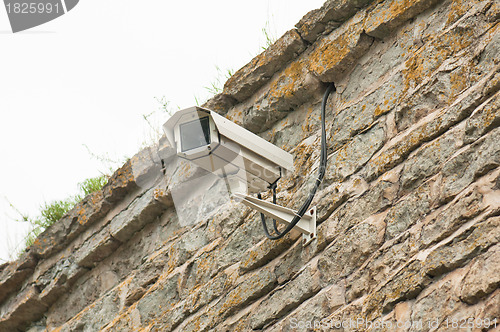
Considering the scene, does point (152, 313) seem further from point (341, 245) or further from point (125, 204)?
point (341, 245)

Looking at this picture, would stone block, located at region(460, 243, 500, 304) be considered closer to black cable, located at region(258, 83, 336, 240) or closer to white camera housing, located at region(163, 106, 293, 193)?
black cable, located at region(258, 83, 336, 240)

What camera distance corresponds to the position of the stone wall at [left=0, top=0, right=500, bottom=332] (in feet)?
7.42

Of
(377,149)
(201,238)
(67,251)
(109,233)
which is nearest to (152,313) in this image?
(201,238)

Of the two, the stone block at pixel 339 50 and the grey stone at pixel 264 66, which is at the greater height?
the grey stone at pixel 264 66

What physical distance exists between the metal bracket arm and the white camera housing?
16cm

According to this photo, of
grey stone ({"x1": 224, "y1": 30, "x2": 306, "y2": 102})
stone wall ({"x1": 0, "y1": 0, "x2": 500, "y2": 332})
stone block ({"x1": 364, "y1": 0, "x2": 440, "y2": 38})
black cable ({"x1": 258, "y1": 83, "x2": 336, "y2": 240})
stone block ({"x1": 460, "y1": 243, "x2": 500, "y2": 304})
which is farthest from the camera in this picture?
grey stone ({"x1": 224, "y1": 30, "x2": 306, "y2": 102})

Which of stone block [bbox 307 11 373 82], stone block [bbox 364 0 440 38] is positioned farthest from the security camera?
stone block [bbox 364 0 440 38]

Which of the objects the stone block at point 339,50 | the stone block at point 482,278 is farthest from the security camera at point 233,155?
the stone block at point 482,278

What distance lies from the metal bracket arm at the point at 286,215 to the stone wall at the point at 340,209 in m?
0.05

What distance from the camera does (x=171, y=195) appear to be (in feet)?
13.3

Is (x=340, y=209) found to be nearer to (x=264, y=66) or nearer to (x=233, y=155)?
(x=233, y=155)

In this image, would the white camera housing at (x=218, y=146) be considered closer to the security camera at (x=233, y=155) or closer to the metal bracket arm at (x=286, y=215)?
Result: the security camera at (x=233, y=155)

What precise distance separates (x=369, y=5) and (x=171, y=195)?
1.65 m

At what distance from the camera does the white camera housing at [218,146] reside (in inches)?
114
